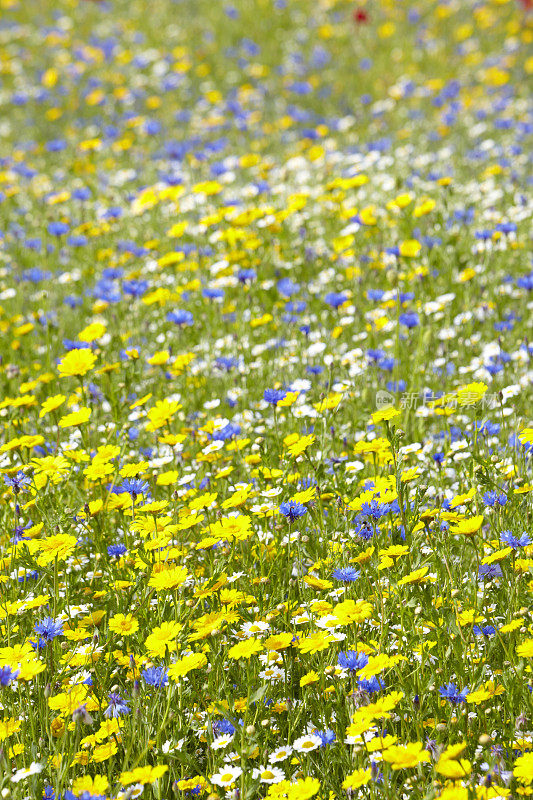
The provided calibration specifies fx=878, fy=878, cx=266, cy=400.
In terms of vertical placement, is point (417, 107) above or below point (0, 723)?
above

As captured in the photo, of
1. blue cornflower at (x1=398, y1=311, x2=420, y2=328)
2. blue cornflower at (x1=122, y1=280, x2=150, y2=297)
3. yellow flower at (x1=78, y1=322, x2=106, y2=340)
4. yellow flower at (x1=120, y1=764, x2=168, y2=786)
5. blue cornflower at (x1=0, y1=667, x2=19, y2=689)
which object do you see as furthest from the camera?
blue cornflower at (x1=122, y1=280, x2=150, y2=297)

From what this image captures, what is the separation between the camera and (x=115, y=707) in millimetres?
1922

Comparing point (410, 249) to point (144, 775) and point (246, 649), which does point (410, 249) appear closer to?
point (246, 649)

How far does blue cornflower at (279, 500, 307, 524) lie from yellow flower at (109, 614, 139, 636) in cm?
45

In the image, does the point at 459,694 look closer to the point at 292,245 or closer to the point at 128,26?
the point at 292,245

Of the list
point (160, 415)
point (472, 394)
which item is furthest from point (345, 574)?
point (160, 415)

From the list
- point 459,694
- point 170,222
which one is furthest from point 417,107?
point 459,694

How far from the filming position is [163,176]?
24.6 ft

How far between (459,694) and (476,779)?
189 mm

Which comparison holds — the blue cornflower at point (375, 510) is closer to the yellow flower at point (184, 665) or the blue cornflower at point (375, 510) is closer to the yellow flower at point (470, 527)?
the yellow flower at point (470, 527)

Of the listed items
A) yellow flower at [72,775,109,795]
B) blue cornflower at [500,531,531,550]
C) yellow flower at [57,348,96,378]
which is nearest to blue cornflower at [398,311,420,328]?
yellow flower at [57,348,96,378]

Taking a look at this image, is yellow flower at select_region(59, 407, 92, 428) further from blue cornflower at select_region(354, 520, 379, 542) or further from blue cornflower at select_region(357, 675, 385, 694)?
blue cornflower at select_region(357, 675, 385, 694)

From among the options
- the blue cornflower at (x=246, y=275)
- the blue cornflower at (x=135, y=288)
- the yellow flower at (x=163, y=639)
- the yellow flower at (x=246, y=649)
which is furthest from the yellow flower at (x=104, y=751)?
the blue cornflower at (x=246, y=275)

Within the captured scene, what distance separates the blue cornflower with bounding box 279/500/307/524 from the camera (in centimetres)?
222
